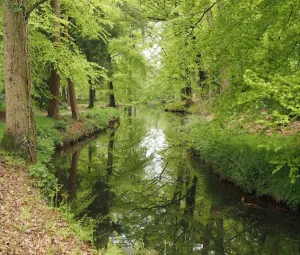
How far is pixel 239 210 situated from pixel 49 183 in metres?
5.72

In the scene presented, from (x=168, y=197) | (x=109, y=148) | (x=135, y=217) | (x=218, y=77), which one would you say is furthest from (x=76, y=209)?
(x=109, y=148)

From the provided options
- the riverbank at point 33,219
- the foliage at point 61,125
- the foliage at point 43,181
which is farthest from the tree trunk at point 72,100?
the foliage at point 43,181

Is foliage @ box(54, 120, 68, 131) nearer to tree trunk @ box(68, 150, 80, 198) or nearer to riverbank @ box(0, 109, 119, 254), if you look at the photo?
tree trunk @ box(68, 150, 80, 198)

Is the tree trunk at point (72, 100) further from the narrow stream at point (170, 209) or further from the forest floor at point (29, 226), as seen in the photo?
the forest floor at point (29, 226)

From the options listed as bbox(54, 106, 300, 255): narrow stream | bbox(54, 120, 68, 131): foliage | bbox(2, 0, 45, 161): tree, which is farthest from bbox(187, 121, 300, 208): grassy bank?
bbox(54, 120, 68, 131): foliage

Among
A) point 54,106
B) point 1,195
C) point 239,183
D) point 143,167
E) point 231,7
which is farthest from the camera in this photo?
point 54,106

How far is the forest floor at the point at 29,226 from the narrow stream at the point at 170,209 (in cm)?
124

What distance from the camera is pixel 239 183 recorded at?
35.3ft

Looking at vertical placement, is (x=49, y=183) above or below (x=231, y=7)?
below

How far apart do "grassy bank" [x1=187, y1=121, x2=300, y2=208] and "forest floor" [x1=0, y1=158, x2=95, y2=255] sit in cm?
482

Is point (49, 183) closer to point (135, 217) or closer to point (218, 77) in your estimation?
point (135, 217)

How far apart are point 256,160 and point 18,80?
315 inches

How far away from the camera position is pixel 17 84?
957 cm

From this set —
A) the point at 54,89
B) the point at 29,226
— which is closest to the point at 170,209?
the point at 29,226
